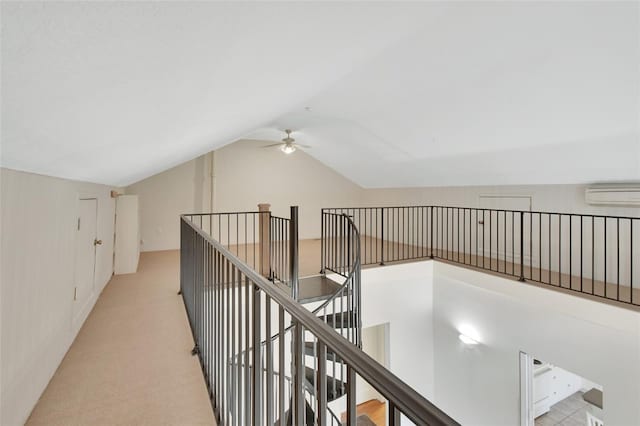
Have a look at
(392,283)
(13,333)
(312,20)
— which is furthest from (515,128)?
(13,333)

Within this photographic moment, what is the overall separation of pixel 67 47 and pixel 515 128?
4.15 meters

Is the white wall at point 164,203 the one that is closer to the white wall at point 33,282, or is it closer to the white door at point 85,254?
the white door at point 85,254

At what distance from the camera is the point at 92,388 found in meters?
2.04

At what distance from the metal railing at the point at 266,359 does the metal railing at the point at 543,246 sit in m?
3.14

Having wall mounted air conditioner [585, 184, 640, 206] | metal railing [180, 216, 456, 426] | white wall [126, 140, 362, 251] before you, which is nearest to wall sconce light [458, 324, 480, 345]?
wall mounted air conditioner [585, 184, 640, 206]

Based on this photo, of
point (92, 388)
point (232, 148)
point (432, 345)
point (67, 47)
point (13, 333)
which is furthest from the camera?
point (232, 148)

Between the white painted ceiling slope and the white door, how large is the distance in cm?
43

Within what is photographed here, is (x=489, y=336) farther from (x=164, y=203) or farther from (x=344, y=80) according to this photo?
(x=164, y=203)

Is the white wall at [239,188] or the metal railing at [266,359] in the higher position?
the white wall at [239,188]

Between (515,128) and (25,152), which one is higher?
(515,128)

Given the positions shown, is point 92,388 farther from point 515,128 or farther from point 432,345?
point 432,345

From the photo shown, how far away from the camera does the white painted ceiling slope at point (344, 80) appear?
28.9 inches

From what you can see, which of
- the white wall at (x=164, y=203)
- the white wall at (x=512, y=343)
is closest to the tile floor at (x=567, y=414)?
the white wall at (x=512, y=343)

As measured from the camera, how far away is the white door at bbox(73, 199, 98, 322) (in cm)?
279
